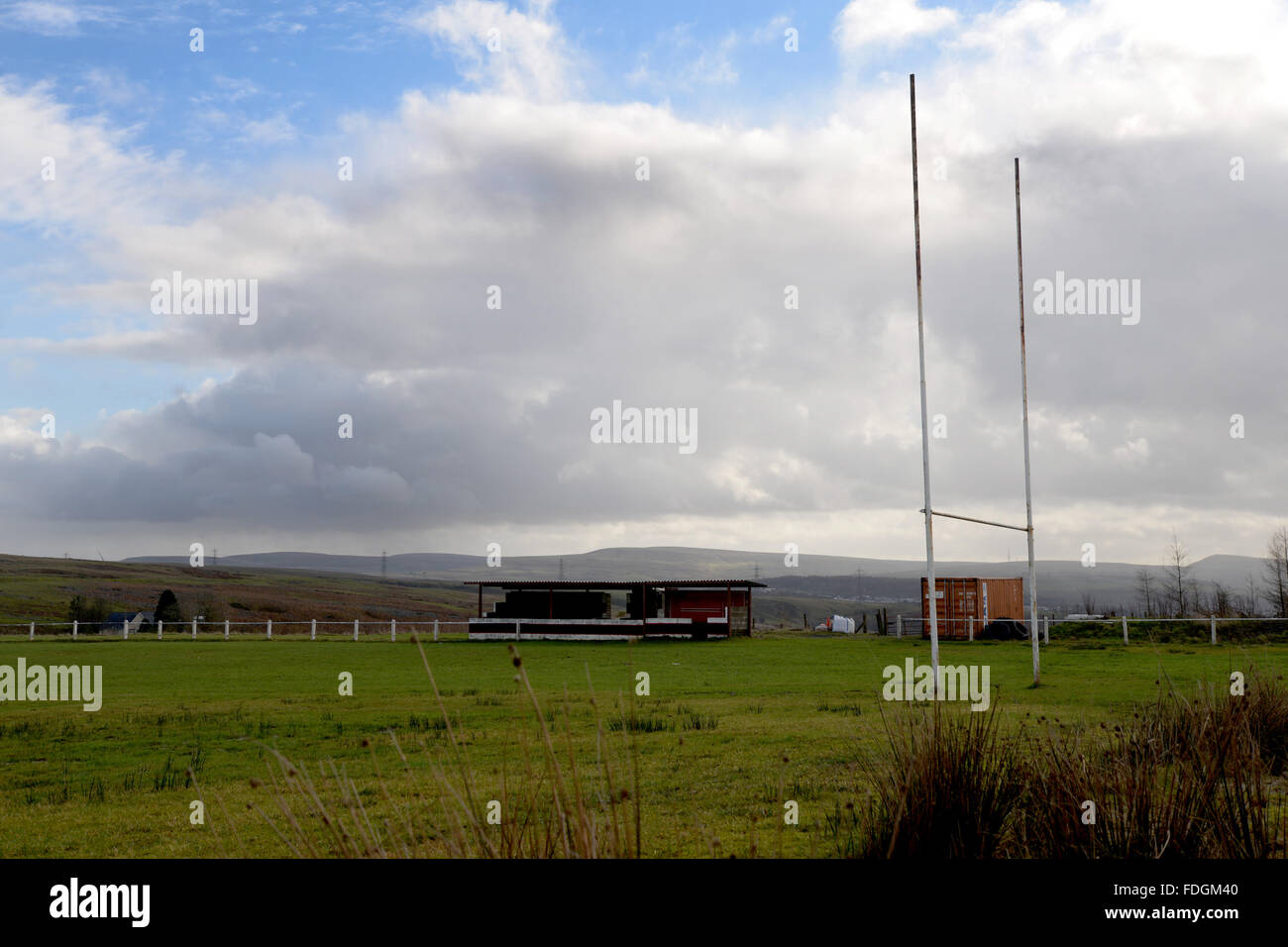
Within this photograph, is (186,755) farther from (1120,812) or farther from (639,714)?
(1120,812)

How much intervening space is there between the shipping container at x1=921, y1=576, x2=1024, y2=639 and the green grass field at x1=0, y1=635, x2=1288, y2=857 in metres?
8.75

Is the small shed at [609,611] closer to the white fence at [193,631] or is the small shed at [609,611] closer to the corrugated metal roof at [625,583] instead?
the corrugated metal roof at [625,583]

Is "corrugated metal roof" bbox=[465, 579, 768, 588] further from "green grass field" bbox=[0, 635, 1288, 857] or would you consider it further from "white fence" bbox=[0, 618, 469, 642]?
"green grass field" bbox=[0, 635, 1288, 857]

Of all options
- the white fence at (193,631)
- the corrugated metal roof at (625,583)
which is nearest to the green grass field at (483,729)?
the white fence at (193,631)

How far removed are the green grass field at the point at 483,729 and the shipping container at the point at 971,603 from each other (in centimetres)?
875

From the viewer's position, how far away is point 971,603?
42625 mm

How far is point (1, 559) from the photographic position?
162 metres

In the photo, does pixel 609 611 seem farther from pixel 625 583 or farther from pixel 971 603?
pixel 971 603

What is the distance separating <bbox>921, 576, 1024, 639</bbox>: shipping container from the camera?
41188 millimetres
